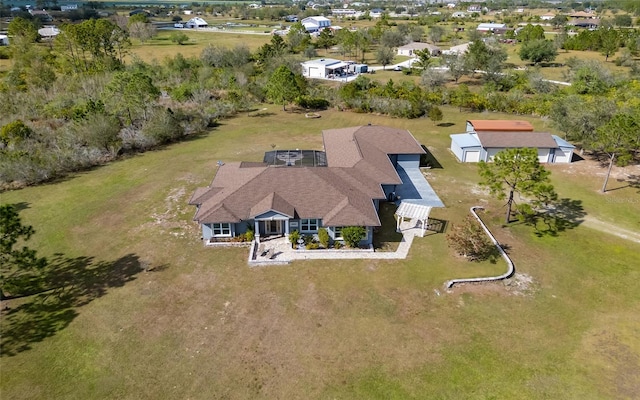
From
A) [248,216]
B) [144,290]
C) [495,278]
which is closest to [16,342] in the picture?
[144,290]

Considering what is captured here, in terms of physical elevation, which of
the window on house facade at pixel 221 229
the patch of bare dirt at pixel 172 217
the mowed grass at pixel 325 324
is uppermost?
the window on house facade at pixel 221 229

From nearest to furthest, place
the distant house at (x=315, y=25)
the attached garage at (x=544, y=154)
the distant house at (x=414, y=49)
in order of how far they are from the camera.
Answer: the attached garage at (x=544, y=154), the distant house at (x=414, y=49), the distant house at (x=315, y=25)

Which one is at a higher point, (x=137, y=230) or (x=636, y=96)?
(x=636, y=96)

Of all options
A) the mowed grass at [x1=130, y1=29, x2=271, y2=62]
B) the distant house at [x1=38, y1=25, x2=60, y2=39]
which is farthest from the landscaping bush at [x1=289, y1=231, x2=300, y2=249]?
the distant house at [x1=38, y1=25, x2=60, y2=39]

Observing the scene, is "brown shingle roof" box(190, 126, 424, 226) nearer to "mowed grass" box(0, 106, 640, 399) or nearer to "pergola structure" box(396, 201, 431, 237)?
"pergola structure" box(396, 201, 431, 237)

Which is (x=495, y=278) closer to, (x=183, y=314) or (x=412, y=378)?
(x=412, y=378)

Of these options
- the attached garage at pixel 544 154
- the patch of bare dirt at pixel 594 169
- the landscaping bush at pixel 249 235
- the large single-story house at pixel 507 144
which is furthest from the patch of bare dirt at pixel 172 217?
the patch of bare dirt at pixel 594 169

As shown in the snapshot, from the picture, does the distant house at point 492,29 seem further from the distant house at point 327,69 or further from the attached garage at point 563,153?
the attached garage at point 563,153
